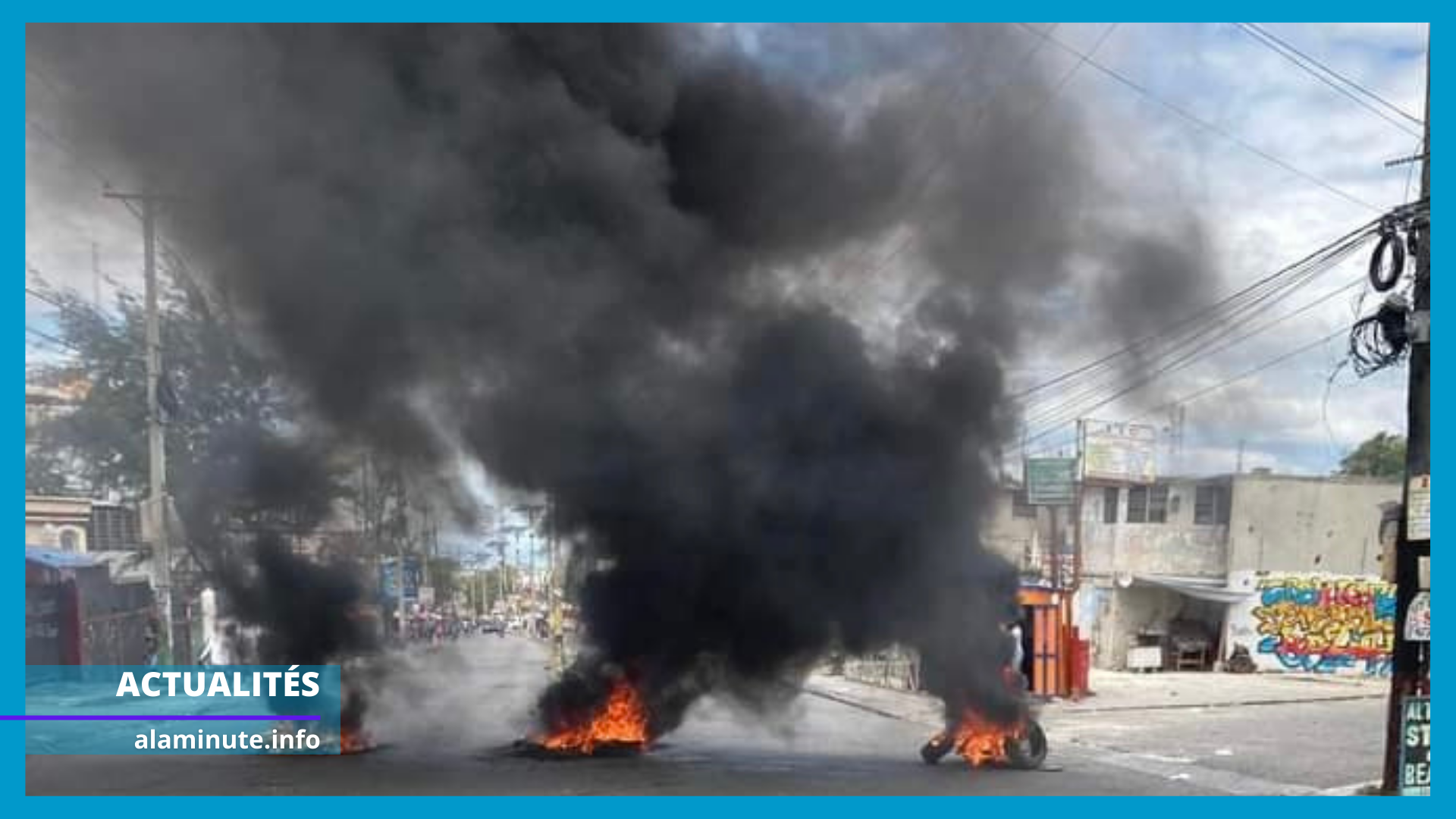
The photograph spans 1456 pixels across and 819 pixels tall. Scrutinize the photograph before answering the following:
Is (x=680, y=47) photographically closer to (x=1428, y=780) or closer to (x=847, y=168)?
(x=847, y=168)

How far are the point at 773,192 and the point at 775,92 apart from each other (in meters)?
→ 0.82

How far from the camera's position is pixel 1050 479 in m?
19.0

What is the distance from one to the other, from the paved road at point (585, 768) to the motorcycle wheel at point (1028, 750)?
205mm

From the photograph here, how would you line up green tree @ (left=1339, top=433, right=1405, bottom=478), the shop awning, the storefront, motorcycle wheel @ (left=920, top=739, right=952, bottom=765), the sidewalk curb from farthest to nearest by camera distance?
1. green tree @ (left=1339, top=433, right=1405, bottom=478)
2. the shop awning
3. the storefront
4. the sidewalk curb
5. motorcycle wheel @ (left=920, top=739, right=952, bottom=765)

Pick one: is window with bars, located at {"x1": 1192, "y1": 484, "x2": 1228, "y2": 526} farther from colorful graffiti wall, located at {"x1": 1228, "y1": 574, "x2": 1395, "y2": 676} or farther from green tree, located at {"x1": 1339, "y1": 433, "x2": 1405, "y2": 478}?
green tree, located at {"x1": 1339, "y1": 433, "x2": 1405, "y2": 478}

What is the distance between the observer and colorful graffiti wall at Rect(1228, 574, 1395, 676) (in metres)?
21.9

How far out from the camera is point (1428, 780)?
763 centimetres

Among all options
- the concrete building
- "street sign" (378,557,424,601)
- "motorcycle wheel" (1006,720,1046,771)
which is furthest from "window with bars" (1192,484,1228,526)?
"street sign" (378,557,424,601)

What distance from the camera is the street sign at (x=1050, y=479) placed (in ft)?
61.9

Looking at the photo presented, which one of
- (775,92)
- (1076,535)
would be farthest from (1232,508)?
(775,92)

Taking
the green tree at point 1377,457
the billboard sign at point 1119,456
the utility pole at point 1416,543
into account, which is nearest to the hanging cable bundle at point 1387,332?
the utility pole at point 1416,543

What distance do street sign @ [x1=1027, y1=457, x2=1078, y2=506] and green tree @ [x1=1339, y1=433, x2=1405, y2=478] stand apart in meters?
18.2

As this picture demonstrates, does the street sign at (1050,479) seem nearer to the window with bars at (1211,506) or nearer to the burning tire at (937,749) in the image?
the window with bars at (1211,506)

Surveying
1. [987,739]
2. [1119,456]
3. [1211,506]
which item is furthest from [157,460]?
[1211,506]
